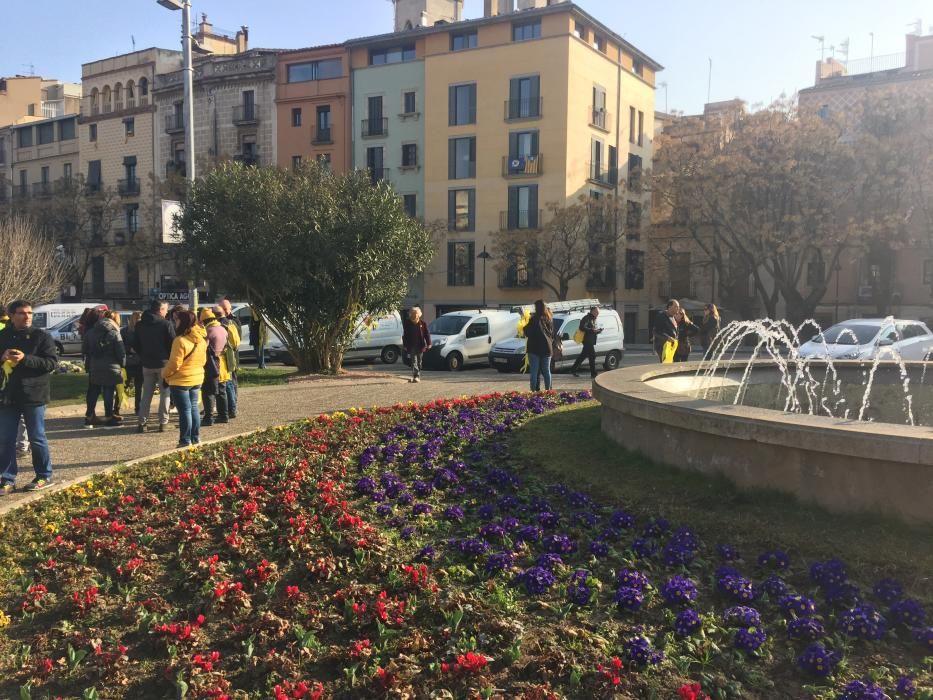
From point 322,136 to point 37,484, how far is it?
4389 centimetres

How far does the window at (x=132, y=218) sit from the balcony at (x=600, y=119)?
32529 mm

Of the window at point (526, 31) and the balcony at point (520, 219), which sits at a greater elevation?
the window at point (526, 31)

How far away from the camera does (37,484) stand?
24.0 ft

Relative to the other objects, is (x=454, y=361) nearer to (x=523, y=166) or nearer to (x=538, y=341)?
(x=538, y=341)

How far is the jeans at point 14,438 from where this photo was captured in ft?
23.6

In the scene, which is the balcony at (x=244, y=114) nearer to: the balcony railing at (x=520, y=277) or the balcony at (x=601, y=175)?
the balcony railing at (x=520, y=277)

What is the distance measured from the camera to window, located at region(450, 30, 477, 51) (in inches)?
1745

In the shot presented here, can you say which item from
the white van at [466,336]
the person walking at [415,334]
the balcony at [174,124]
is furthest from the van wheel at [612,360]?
the balcony at [174,124]

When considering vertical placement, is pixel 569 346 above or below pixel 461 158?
below

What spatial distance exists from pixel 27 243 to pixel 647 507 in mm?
32497

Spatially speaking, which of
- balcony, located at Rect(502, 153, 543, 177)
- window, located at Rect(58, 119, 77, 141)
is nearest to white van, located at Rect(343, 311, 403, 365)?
balcony, located at Rect(502, 153, 543, 177)

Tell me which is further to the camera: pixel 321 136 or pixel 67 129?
pixel 67 129

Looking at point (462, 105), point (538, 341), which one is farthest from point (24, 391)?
point (462, 105)

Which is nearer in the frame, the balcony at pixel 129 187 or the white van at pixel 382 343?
the white van at pixel 382 343
